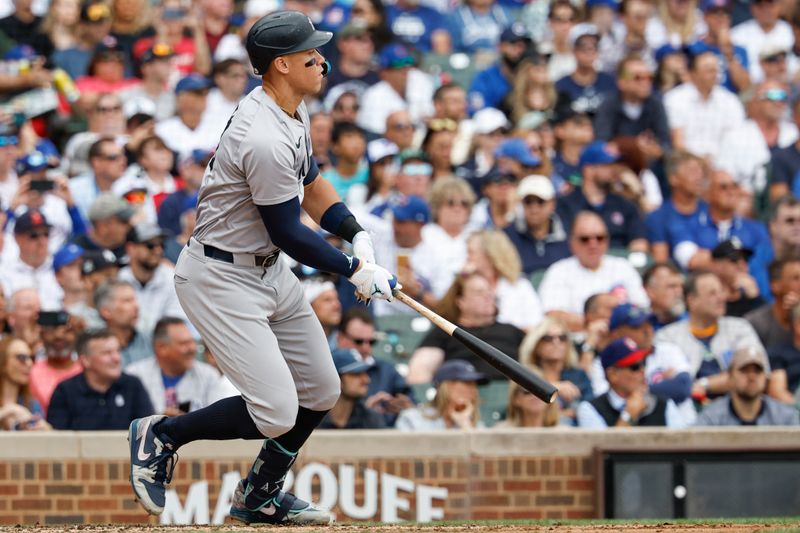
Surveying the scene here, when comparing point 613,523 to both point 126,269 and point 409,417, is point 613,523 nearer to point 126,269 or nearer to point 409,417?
point 409,417

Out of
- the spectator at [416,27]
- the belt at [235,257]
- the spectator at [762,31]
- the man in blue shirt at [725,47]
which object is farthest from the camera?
the spectator at [762,31]

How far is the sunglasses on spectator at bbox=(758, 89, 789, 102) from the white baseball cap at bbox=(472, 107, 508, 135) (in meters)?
1.89

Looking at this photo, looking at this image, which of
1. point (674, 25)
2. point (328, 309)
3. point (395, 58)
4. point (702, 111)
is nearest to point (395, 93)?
point (395, 58)

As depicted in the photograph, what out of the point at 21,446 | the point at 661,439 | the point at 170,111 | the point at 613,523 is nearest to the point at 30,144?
the point at 170,111

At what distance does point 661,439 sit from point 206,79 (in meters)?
4.59

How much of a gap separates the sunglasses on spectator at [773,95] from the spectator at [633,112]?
0.77 m

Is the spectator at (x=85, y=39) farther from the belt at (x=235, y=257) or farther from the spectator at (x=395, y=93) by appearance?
the belt at (x=235, y=257)

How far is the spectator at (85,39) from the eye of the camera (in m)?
10.3

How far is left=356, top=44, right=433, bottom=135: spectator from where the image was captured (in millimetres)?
10289

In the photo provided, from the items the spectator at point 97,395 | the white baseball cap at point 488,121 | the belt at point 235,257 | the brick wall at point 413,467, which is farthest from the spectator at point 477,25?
the belt at point 235,257

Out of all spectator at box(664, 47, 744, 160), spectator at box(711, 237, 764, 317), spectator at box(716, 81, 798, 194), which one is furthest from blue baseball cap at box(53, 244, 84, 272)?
spectator at box(716, 81, 798, 194)

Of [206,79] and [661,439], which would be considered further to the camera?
[206,79]

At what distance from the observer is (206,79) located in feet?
33.5

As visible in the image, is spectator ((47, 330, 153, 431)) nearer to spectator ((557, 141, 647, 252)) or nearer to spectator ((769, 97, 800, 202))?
spectator ((557, 141, 647, 252))
